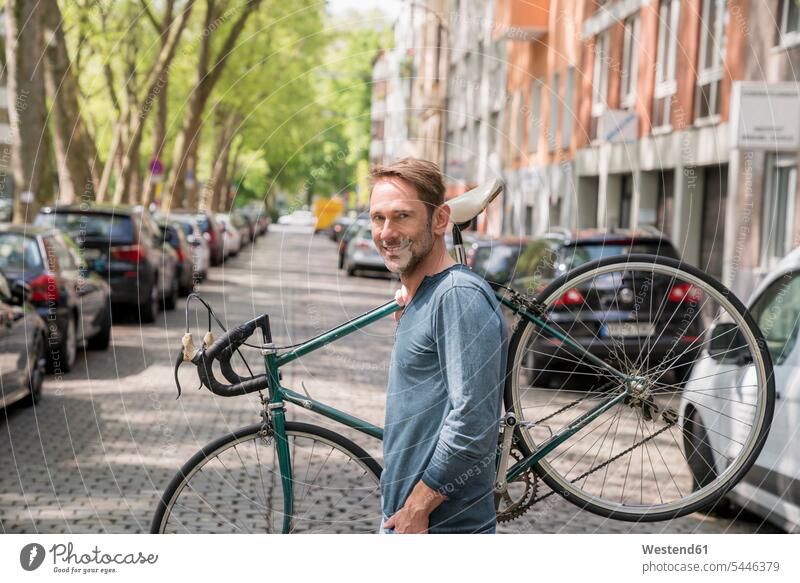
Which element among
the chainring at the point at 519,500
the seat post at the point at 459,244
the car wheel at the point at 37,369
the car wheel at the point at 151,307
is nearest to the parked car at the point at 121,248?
the car wheel at the point at 151,307

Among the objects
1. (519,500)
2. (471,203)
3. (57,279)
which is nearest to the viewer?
(471,203)

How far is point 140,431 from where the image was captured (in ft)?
28.5

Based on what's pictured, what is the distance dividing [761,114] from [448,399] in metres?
10.1

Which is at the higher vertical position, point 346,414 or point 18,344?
point 346,414

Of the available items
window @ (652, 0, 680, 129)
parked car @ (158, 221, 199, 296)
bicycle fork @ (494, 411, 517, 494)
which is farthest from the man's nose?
parked car @ (158, 221, 199, 296)

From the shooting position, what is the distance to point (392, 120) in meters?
5.13

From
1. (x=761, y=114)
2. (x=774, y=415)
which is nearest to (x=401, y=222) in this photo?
(x=774, y=415)

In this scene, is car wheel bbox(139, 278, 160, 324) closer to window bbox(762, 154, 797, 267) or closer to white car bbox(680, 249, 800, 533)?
window bbox(762, 154, 797, 267)

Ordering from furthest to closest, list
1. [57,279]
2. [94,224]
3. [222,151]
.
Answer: [94,224]
[57,279]
[222,151]

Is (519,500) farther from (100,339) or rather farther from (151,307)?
(151,307)

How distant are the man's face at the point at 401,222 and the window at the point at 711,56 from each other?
17181 millimetres

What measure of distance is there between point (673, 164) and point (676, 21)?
2713mm
